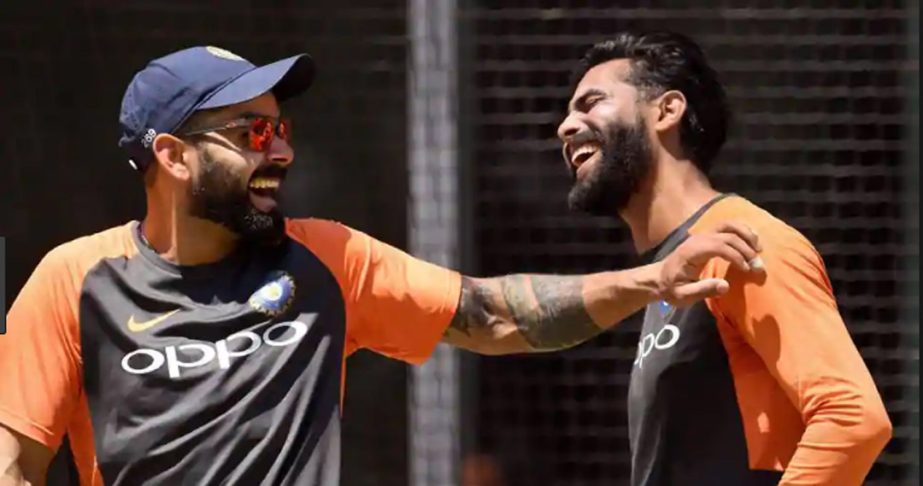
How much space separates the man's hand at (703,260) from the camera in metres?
3.10

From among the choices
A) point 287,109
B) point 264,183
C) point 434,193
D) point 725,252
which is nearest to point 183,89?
point 264,183

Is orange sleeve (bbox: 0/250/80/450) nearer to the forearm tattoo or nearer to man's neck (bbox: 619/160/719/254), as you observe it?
the forearm tattoo

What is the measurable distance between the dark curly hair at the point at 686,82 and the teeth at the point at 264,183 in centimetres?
78

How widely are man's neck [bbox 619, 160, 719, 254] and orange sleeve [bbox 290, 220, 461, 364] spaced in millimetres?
413

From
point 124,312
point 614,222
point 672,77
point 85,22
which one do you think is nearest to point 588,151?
point 672,77

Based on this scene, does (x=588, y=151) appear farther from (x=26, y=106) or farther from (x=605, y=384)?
(x=26, y=106)

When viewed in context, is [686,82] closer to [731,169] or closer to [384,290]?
[384,290]

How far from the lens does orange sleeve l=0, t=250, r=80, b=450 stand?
329 cm

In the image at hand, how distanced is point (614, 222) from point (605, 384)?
531 millimetres

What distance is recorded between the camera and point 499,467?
5.76 meters

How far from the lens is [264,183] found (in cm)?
345

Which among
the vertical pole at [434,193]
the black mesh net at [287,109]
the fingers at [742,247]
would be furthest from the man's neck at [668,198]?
the black mesh net at [287,109]

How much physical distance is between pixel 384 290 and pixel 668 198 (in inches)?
24.2

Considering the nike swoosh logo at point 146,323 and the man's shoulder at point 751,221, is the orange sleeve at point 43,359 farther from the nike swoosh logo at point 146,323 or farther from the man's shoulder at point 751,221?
the man's shoulder at point 751,221
